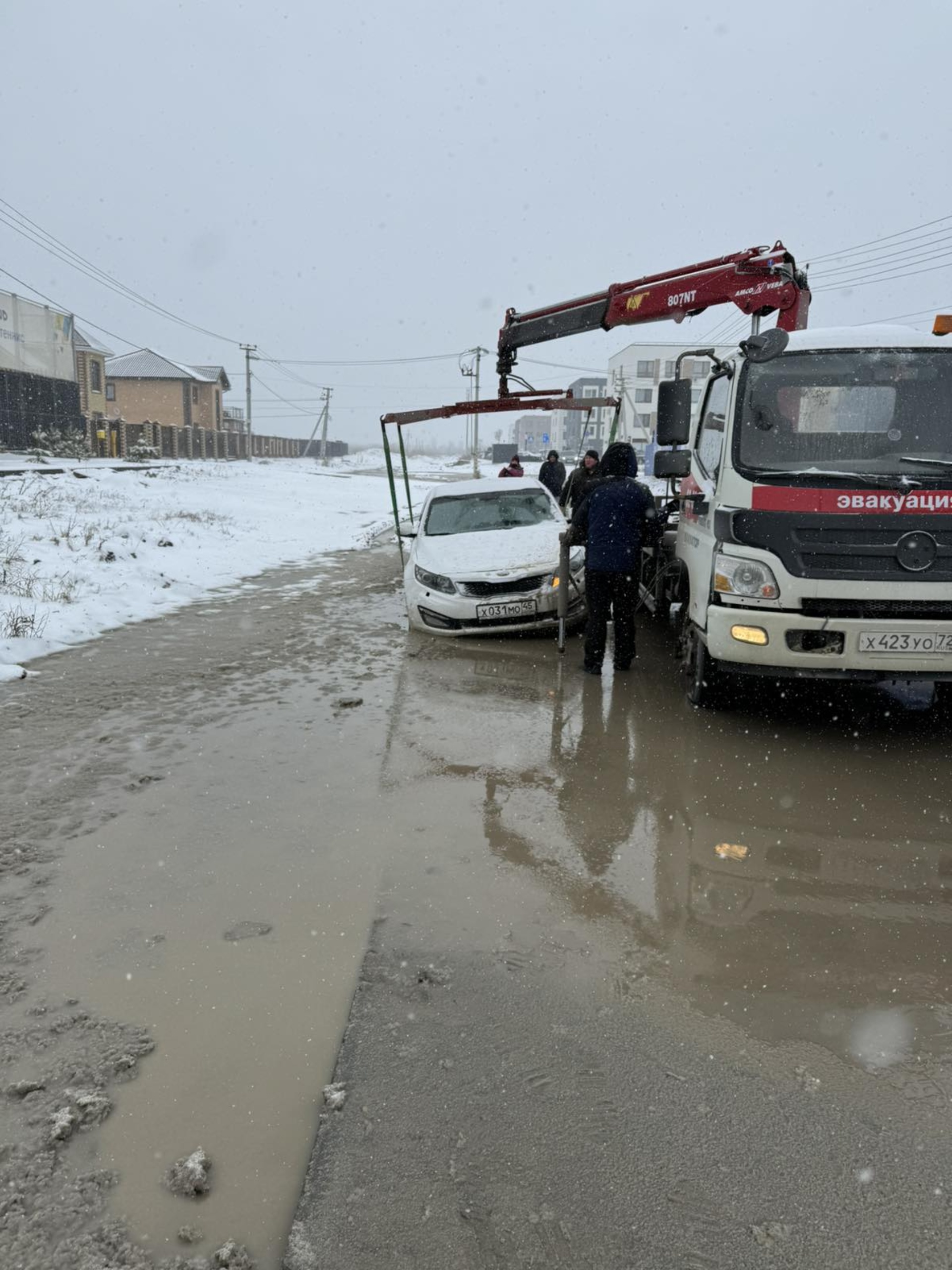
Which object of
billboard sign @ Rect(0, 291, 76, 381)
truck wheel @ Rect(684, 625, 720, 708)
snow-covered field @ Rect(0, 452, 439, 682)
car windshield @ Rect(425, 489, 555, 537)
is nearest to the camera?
truck wheel @ Rect(684, 625, 720, 708)

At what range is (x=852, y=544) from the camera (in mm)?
4879

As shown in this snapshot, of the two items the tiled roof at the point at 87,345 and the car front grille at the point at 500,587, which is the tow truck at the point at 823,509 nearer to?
Answer: the car front grille at the point at 500,587

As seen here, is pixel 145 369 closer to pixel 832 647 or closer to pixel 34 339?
pixel 34 339

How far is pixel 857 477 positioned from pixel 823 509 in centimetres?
28

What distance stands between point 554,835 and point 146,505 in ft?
65.8

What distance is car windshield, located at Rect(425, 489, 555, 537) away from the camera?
30.9ft

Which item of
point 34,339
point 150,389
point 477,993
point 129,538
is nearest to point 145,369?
point 150,389

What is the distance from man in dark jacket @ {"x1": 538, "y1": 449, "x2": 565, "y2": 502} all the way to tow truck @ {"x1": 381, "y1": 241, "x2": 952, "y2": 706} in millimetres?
9443

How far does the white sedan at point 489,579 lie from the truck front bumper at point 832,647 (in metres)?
3.05

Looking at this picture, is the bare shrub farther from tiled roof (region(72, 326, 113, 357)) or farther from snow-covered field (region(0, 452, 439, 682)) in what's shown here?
tiled roof (region(72, 326, 113, 357))

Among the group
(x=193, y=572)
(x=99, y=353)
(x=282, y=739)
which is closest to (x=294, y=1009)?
(x=282, y=739)

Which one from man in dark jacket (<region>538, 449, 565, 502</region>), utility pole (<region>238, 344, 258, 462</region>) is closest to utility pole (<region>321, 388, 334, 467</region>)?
Answer: utility pole (<region>238, 344, 258, 462</region>)

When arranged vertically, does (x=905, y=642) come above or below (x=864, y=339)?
below

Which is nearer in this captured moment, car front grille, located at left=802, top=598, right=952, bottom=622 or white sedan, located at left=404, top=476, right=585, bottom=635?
car front grille, located at left=802, top=598, right=952, bottom=622
